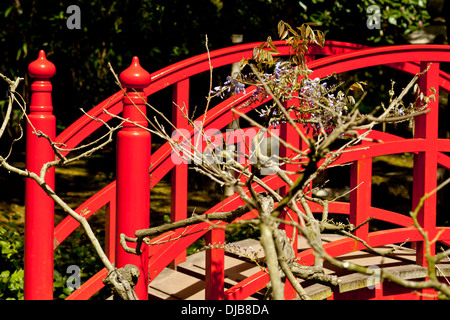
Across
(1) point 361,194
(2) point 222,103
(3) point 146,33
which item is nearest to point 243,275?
(1) point 361,194

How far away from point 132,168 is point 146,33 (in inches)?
185

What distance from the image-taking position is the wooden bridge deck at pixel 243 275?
3754 mm

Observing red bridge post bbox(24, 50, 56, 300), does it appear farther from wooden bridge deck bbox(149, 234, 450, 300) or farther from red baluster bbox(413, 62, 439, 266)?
red baluster bbox(413, 62, 439, 266)

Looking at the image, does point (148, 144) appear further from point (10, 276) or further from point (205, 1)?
point (205, 1)

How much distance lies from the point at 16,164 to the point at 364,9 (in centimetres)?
475

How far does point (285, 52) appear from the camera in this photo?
3990mm

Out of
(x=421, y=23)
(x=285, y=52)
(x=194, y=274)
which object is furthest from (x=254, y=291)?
(x=421, y=23)

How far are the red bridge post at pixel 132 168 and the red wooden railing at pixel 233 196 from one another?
6.4 inches

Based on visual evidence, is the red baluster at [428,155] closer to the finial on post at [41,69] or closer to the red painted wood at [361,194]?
the red painted wood at [361,194]

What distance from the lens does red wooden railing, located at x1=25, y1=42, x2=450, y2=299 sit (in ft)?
11.0
